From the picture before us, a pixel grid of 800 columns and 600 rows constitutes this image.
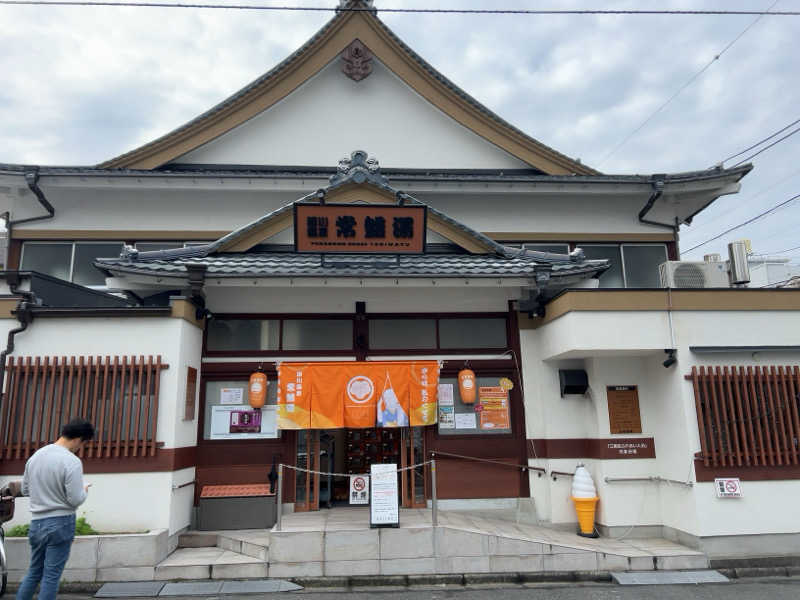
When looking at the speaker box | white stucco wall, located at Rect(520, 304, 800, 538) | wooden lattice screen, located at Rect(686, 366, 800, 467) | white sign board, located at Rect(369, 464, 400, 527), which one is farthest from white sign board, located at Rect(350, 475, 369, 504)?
wooden lattice screen, located at Rect(686, 366, 800, 467)

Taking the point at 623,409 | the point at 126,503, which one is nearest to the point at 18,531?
the point at 126,503

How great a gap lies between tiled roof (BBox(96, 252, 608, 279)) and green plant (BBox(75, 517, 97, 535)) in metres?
3.71

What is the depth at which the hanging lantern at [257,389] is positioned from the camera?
9367 mm

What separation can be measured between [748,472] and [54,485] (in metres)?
9.31

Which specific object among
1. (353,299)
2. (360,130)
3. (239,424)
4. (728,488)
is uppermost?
(360,130)

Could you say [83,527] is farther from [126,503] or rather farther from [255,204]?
[255,204]

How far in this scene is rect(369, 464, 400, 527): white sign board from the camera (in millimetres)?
7824

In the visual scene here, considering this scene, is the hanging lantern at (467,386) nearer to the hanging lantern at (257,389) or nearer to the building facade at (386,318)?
the building facade at (386,318)

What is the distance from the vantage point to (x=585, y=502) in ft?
29.7

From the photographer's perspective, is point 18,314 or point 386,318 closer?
point 18,314

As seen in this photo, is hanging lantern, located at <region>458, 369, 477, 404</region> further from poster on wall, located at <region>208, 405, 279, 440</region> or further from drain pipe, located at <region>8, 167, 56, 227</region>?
drain pipe, located at <region>8, 167, 56, 227</region>

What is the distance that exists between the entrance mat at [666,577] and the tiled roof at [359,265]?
4742 millimetres

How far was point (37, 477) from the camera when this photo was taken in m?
5.32

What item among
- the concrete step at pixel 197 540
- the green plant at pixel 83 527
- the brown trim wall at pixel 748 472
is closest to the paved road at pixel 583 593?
the green plant at pixel 83 527
